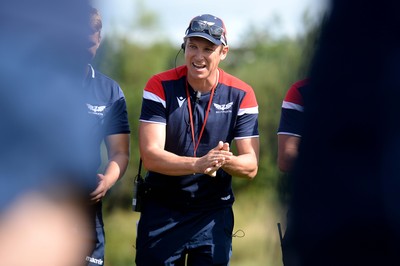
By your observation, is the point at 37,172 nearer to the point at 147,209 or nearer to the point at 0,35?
the point at 0,35

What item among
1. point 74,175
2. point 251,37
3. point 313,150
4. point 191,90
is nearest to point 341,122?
point 313,150

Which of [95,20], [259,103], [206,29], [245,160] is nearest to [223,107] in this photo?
[245,160]

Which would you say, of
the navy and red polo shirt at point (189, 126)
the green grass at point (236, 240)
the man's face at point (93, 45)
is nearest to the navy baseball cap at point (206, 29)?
the navy and red polo shirt at point (189, 126)

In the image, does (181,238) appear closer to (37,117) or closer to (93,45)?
(93,45)

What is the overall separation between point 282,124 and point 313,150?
237 cm

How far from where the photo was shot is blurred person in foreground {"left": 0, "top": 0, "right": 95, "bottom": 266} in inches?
75.0

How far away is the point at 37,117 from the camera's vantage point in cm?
204

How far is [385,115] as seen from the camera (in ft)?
5.41

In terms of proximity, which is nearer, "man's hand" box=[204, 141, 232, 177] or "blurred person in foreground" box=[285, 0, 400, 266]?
"blurred person in foreground" box=[285, 0, 400, 266]

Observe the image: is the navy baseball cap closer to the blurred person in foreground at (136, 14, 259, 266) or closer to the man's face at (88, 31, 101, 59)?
the blurred person in foreground at (136, 14, 259, 266)

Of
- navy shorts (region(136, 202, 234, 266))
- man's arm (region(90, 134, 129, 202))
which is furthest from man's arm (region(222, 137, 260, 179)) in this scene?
man's arm (region(90, 134, 129, 202))

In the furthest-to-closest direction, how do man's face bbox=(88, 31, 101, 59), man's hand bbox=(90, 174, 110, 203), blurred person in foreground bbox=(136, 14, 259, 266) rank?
blurred person in foreground bbox=(136, 14, 259, 266) → man's hand bbox=(90, 174, 110, 203) → man's face bbox=(88, 31, 101, 59)

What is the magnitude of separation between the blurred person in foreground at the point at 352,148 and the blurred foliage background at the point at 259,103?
7 centimetres

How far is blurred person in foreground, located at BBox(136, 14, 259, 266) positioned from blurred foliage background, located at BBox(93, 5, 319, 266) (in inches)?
9.9
